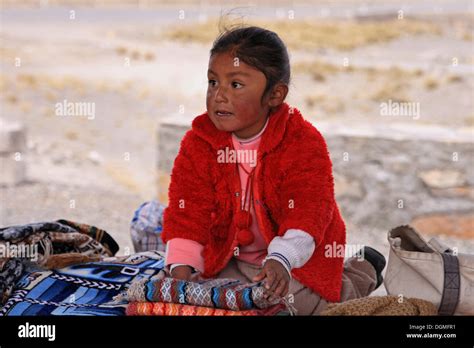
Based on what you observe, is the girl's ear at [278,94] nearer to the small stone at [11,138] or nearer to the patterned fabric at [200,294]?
the patterned fabric at [200,294]

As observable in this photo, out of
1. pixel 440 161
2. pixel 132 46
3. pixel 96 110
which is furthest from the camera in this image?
pixel 132 46

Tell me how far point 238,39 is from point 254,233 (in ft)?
2.24

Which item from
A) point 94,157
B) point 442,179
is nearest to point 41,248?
point 442,179

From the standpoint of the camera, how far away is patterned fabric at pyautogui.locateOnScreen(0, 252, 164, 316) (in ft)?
10.2

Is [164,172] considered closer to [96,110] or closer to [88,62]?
[96,110]

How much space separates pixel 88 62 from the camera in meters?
17.7

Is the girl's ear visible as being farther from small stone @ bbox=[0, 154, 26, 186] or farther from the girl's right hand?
small stone @ bbox=[0, 154, 26, 186]

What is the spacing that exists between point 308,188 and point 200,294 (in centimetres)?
51

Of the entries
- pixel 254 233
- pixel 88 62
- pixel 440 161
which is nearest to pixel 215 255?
pixel 254 233

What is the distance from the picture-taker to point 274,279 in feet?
9.30

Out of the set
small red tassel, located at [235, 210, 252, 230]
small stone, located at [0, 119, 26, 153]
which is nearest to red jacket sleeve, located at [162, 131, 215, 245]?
small red tassel, located at [235, 210, 252, 230]

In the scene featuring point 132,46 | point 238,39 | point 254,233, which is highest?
point 132,46
